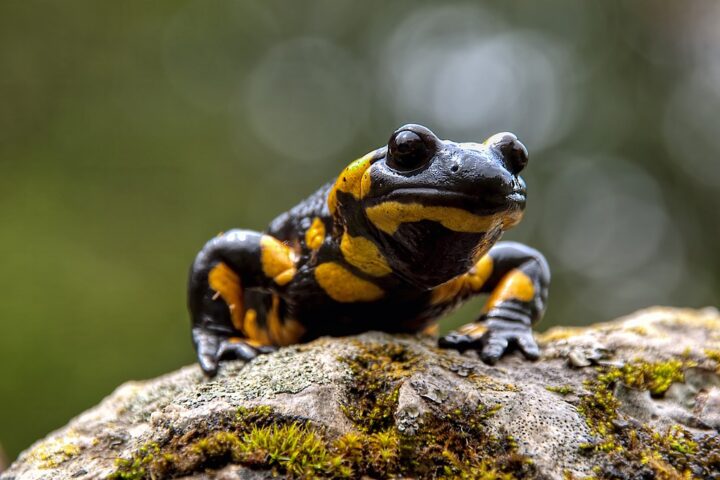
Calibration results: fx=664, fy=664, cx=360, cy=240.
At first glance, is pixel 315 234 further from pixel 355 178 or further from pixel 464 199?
pixel 464 199

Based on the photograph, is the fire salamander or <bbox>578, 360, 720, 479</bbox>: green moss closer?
<bbox>578, 360, 720, 479</bbox>: green moss

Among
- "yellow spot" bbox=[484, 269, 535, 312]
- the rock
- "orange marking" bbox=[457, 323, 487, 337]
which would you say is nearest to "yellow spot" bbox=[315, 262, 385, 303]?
the rock

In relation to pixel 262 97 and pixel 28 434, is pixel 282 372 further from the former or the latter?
pixel 262 97

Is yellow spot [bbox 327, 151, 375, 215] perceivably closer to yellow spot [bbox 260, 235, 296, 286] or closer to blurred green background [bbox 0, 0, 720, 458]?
yellow spot [bbox 260, 235, 296, 286]

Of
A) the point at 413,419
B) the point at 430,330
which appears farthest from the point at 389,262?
the point at 430,330

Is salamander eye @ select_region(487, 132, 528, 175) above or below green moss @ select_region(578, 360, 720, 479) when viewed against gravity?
above
